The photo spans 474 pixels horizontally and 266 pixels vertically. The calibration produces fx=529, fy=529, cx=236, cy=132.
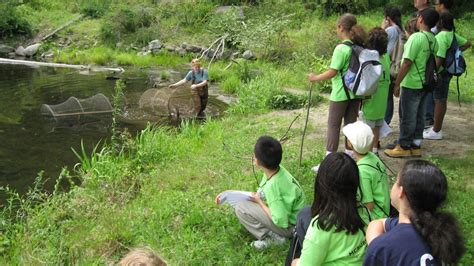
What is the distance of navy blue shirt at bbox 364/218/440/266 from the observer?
7.32 feet

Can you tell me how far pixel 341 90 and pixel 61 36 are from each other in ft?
62.8

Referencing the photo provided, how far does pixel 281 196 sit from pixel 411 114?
2.58 m

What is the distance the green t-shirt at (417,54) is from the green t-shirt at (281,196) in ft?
8.04

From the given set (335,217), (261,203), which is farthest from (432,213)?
(261,203)

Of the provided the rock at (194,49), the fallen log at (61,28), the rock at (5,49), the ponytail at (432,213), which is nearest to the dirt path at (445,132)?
the ponytail at (432,213)

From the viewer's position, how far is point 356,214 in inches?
117

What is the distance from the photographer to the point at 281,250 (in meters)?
4.22

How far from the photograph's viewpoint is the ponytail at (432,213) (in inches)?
88.2

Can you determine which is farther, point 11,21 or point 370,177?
point 11,21

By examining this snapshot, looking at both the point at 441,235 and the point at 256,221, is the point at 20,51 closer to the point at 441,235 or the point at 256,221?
the point at 256,221

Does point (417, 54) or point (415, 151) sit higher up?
point (417, 54)

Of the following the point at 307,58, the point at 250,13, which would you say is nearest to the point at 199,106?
the point at 307,58

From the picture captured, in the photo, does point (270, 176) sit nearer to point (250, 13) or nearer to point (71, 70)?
point (71, 70)

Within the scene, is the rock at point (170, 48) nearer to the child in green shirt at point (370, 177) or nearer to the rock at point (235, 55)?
the rock at point (235, 55)
